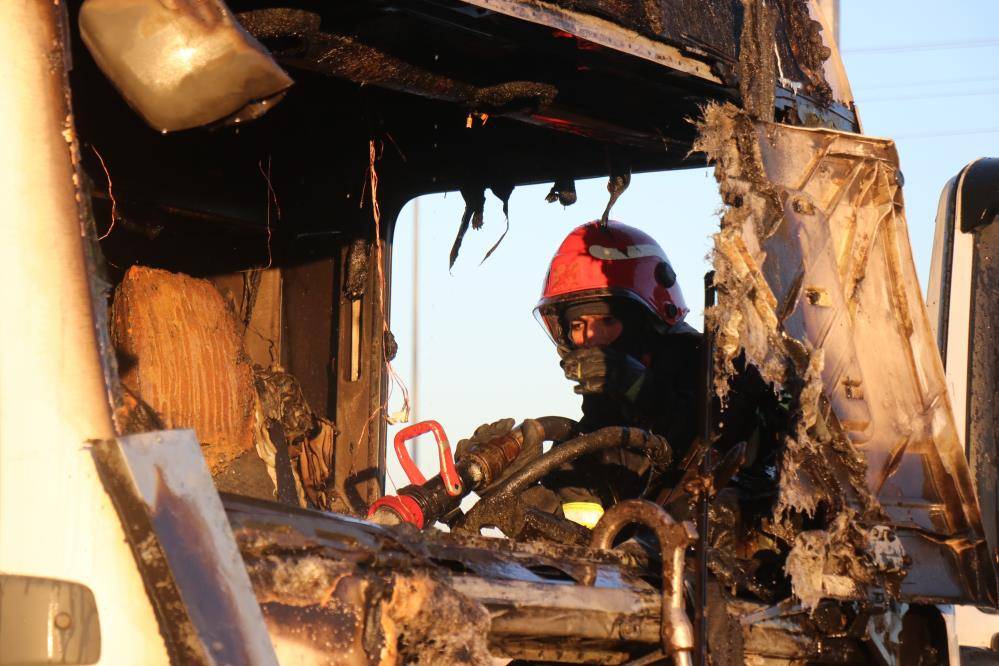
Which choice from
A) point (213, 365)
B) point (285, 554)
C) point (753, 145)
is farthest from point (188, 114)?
point (213, 365)

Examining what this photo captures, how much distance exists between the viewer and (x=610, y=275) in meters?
5.86

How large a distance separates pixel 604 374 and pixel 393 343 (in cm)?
87

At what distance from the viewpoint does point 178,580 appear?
1.92 metres

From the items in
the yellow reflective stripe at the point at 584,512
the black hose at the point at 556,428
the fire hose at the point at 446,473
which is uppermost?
the black hose at the point at 556,428

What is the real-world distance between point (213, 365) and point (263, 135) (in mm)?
914

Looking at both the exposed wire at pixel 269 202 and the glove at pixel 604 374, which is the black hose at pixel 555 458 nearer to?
the glove at pixel 604 374

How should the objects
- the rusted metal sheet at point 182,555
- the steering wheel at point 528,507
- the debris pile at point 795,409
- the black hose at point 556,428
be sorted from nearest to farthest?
the rusted metal sheet at point 182,555
the debris pile at point 795,409
the steering wheel at point 528,507
the black hose at point 556,428

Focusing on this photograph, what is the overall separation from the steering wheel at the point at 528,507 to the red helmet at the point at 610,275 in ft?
5.51

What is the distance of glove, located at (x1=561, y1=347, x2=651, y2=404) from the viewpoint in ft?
16.8

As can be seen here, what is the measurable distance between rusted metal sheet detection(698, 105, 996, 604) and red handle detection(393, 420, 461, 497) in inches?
37.4

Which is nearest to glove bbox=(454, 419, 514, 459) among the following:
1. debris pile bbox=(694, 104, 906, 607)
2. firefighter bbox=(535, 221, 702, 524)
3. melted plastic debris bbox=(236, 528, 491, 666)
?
firefighter bbox=(535, 221, 702, 524)

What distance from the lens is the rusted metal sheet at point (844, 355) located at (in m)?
3.60

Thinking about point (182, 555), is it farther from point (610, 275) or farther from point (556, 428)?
point (610, 275)

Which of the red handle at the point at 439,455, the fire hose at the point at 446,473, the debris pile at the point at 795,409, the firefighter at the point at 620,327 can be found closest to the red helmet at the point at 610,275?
the firefighter at the point at 620,327
